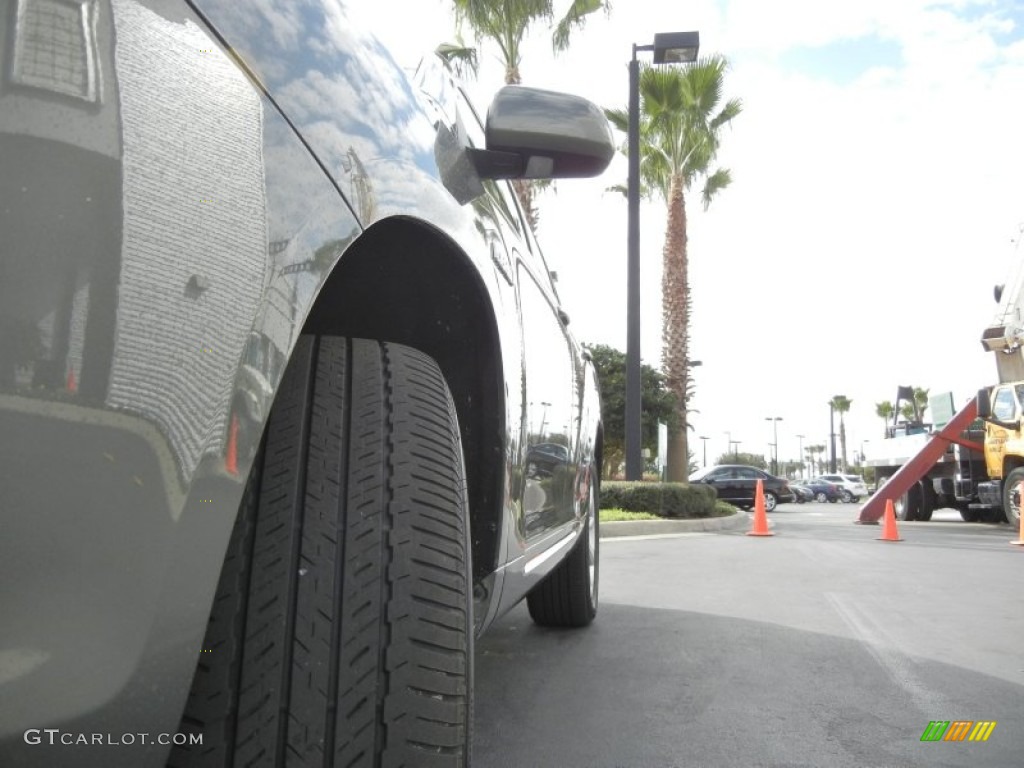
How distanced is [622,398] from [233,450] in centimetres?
2209

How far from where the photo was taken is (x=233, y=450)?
3.55 ft

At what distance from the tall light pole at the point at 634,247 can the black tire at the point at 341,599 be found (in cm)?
1227

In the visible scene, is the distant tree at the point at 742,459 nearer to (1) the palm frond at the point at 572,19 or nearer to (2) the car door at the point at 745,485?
(2) the car door at the point at 745,485

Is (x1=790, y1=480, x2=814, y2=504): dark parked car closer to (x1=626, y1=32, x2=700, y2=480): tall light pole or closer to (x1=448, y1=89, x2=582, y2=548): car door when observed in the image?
(x1=626, y1=32, x2=700, y2=480): tall light pole

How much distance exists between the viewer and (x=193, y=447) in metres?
A: 1.02

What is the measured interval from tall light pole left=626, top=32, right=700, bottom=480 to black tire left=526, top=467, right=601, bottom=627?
9450mm

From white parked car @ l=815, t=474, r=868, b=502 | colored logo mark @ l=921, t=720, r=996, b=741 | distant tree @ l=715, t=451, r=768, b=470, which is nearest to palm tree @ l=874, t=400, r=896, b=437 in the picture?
distant tree @ l=715, t=451, r=768, b=470

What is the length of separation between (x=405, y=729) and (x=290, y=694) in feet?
0.54

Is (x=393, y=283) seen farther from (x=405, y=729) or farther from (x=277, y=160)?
(x=405, y=729)

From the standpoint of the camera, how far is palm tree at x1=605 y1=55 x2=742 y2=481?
1988cm

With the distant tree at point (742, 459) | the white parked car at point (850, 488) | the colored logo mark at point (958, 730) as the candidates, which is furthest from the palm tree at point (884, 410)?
the colored logo mark at point (958, 730)

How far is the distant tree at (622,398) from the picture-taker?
22.4 metres

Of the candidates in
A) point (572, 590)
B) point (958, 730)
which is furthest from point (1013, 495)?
point (958, 730)

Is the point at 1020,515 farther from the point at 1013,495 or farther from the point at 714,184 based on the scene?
the point at 714,184
